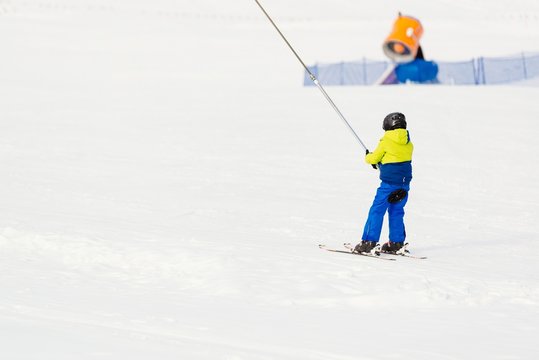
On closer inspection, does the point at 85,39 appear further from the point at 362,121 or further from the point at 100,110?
the point at 362,121

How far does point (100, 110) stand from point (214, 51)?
700 inches

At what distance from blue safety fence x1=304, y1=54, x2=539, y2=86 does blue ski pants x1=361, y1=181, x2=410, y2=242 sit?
25314mm

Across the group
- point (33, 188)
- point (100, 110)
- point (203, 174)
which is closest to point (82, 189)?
point (33, 188)

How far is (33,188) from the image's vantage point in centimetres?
1275

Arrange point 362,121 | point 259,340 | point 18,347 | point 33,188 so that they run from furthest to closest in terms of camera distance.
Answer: point 362,121
point 33,188
point 259,340
point 18,347

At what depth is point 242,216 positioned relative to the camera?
39.4ft

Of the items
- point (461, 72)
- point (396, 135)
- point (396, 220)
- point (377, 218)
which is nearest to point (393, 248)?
point (396, 220)

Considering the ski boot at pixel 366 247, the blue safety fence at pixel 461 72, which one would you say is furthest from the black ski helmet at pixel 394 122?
the blue safety fence at pixel 461 72

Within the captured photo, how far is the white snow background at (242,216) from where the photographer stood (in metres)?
5.90

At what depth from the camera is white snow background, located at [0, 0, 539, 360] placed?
5902 mm

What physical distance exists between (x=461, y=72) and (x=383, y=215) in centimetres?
2675

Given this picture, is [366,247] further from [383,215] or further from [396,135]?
[396,135]

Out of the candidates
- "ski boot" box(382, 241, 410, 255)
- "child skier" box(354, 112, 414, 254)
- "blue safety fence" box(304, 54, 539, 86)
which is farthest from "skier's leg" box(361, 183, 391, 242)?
"blue safety fence" box(304, 54, 539, 86)

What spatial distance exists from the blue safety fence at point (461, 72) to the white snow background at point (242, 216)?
186 cm
